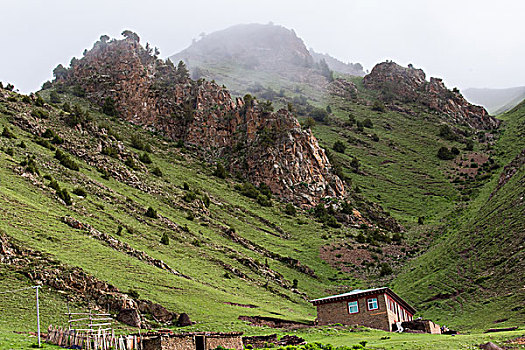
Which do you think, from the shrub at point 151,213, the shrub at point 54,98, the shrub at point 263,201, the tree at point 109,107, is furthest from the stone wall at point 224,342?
the shrub at point 54,98

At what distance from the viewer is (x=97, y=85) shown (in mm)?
128750

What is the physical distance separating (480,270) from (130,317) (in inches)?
1645

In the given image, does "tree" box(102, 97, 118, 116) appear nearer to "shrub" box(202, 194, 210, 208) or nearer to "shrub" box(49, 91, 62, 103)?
"shrub" box(49, 91, 62, 103)

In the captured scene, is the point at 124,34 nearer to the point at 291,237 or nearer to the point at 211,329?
the point at 291,237

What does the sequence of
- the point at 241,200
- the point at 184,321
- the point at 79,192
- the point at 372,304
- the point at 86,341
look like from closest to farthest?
the point at 86,341, the point at 184,321, the point at 372,304, the point at 79,192, the point at 241,200

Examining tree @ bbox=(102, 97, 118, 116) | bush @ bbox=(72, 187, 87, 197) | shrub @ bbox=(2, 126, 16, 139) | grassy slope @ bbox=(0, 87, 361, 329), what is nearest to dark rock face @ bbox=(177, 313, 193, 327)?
grassy slope @ bbox=(0, 87, 361, 329)

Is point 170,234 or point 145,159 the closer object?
point 170,234

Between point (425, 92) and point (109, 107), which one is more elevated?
point (425, 92)

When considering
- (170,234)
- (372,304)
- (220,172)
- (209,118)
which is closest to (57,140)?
(170,234)

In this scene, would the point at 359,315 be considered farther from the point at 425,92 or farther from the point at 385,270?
the point at 425,92

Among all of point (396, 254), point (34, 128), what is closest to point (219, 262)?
point (396, 254)

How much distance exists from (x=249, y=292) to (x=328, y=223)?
131ft

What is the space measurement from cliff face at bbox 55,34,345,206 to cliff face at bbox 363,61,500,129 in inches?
2358

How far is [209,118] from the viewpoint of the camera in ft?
398
